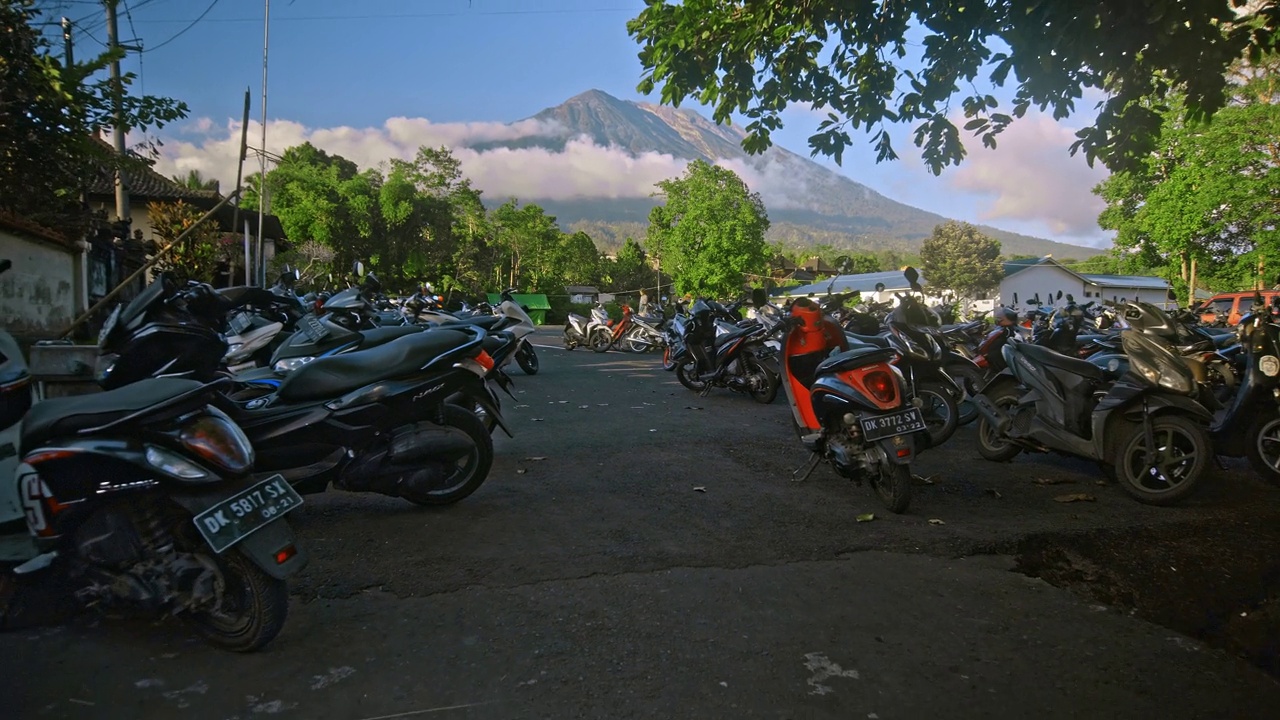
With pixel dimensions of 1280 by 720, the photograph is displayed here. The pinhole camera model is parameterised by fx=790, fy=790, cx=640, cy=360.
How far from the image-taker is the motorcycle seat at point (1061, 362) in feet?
17.0

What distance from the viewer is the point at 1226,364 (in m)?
6.13

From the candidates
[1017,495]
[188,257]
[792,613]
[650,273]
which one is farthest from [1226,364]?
[650,273]

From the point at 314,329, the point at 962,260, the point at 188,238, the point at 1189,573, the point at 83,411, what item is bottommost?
the point at 1189,573

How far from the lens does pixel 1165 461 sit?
15.1 ft

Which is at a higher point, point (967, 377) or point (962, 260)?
point (962, 260)

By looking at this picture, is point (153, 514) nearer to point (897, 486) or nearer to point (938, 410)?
point (897, 486)

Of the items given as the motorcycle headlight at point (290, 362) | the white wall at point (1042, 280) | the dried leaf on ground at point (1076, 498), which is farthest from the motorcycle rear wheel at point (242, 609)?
the white wall at point (1042, 280)

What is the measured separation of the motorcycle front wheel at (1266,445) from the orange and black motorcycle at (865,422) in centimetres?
219

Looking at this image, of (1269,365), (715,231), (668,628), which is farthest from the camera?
(715,231)

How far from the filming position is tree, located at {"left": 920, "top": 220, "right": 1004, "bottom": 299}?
229ft

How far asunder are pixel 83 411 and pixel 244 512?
59cm

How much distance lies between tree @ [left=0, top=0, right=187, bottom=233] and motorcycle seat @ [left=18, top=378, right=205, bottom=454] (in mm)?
6674

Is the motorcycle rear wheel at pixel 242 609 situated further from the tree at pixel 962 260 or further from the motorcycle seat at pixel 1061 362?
the tree at pixel 962 260

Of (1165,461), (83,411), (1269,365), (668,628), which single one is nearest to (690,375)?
(1165,461)
